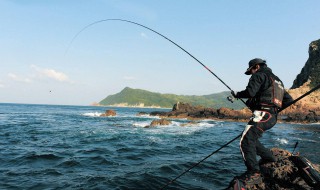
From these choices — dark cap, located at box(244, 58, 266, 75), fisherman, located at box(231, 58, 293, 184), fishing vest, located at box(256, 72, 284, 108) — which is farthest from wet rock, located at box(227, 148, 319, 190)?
dark cap, located at box(244, 58, 266, 75)

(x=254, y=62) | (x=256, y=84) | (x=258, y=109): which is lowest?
(x=258, y=109)

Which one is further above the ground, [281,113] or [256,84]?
[256,84]

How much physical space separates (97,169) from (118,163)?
1434mm

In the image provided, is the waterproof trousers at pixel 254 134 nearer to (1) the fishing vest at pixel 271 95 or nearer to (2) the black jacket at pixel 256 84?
(1) the fishing vest at pixel 271 95

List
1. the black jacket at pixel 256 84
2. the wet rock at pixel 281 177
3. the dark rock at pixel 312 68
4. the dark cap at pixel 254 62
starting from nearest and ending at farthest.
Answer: the black jacket at pixel 256 84
the wet rock at pixel 281 177
the dark cap at pixel 254 62
the dark rock at pixel 312 68

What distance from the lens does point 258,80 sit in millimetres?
5758

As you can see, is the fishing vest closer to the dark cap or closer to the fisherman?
the fisherman

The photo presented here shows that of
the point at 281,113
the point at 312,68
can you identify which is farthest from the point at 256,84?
the point at 312,68

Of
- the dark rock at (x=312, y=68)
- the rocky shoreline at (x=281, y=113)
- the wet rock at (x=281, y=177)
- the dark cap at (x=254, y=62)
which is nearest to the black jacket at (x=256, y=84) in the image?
the dark cap at (x=254, y=62)

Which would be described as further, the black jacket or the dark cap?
the dark cap

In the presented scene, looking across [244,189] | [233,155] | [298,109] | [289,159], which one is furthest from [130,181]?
[298,109]

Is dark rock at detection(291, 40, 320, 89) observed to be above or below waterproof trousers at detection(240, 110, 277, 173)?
above

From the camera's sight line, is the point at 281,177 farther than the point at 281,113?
No

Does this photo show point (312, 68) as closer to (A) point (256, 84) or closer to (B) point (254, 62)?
(B) point (254, 62)
